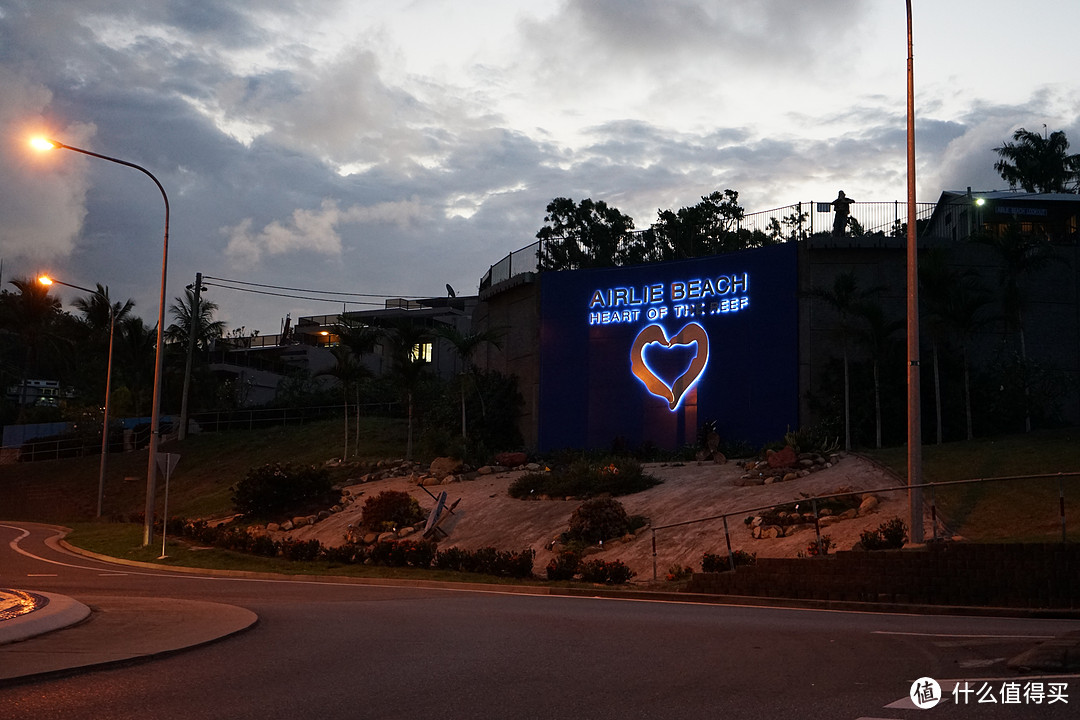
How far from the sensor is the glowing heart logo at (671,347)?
117ft

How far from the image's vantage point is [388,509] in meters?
30.5

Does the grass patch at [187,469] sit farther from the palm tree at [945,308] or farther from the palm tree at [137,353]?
the palm tree at [945,308]

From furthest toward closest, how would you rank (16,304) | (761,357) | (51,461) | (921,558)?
1. (16,304)
2. (51,461)
3. (761,357)
4. (921,558)

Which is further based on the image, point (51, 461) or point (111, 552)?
point (51, 461)

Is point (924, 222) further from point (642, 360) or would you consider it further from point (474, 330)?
point (474, 330)

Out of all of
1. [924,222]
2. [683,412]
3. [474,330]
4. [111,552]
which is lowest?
[111,552]

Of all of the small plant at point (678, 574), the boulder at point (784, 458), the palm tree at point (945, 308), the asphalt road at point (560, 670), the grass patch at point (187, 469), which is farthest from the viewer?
the grass patch at point (187, 469)

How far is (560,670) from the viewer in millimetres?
8453

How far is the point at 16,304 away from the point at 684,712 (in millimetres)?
75109

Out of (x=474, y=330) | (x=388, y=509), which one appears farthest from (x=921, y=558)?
(x=474, y=330)

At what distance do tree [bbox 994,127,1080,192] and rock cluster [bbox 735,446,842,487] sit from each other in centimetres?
4020

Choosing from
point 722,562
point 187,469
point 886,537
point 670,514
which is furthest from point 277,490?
point 886,537

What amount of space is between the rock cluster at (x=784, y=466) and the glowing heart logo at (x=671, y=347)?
747cm
